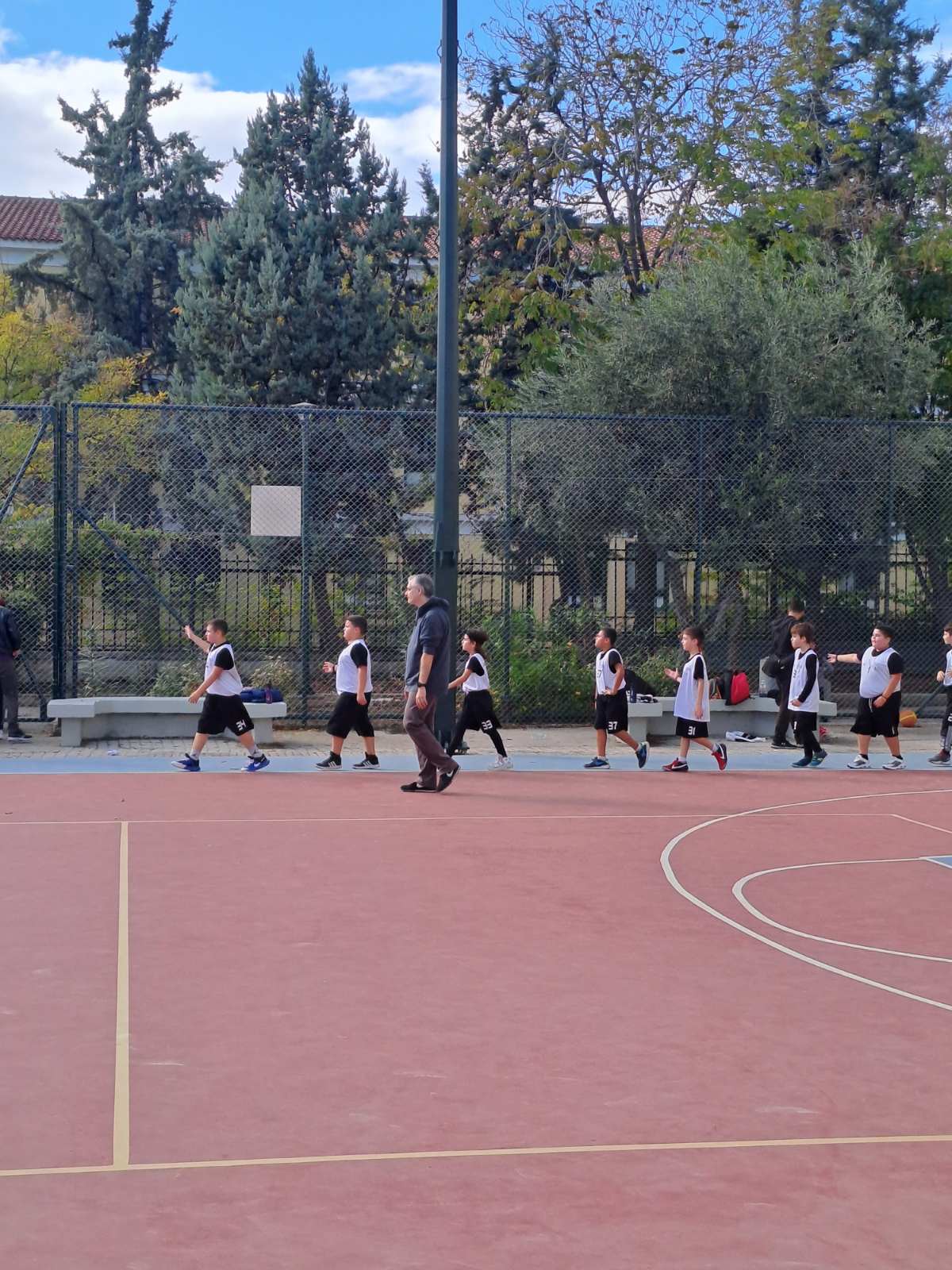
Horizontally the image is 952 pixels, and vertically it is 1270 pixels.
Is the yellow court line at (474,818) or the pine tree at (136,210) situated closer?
the yellow court line at (474,818)

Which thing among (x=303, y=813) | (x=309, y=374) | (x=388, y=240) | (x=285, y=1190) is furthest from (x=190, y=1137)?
(x=388, y=240)

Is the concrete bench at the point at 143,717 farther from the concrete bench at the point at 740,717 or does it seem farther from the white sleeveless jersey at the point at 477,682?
the concrete bench at the point at 740,717

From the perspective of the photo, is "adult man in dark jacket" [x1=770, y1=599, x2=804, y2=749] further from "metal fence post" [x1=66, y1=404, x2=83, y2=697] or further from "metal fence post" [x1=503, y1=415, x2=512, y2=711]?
"metal fence post" [x1=66, y1=404, x2=83, y2=697]

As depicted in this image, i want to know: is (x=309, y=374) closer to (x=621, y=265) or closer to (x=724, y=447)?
(x=621, y=265)

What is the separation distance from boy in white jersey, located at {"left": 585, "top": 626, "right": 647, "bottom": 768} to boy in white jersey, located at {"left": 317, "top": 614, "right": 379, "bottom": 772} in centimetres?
227

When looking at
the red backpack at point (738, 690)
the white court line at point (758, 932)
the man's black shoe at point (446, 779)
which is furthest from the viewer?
the red backpack at point (738, 690)

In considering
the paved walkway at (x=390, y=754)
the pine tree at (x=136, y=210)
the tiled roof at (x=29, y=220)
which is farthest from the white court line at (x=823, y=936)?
the tiled roof at (x=29, y=220)

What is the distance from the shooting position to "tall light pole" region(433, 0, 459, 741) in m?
14.5

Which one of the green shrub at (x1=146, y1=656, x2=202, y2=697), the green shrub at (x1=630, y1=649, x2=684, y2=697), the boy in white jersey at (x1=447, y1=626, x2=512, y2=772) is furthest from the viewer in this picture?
the green shrub at (x1=630, y1=649, x2=684, y2=697)

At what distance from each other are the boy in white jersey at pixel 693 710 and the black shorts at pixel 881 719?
1.57 meters

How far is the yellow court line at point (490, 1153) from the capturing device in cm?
462

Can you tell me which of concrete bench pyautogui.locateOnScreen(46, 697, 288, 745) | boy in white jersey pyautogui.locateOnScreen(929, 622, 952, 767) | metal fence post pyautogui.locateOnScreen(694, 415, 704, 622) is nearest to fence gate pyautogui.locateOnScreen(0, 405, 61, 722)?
concrete bench pyautogui.locateOnScreen(46, 697, 288, 745)

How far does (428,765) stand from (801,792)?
339 cm

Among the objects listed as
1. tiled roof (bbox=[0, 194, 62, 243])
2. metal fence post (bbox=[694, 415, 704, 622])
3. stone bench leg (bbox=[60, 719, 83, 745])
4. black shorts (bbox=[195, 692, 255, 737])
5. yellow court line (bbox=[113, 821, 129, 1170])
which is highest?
tiled roof (bbox=[0, 194, 62, 243])
